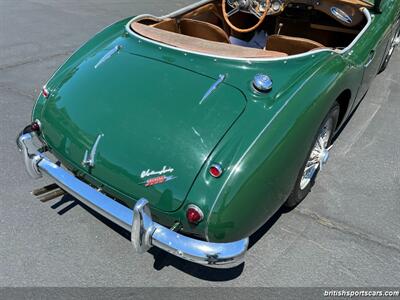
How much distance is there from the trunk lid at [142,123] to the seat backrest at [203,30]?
864mm

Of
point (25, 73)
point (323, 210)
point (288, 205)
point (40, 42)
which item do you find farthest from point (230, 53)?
point (40, 42)

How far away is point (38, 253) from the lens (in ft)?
8.68

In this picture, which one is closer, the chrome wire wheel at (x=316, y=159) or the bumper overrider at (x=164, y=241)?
the bumper overrider at (x=164, y=241)

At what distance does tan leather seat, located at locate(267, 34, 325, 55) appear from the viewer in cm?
300

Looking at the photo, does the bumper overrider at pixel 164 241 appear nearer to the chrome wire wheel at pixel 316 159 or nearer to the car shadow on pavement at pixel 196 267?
the car shadow on pavement at pixel 196 267

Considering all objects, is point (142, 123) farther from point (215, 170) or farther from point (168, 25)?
point (168, 25)

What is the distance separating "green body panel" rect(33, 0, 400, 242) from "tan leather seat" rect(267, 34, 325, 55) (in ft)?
0.80

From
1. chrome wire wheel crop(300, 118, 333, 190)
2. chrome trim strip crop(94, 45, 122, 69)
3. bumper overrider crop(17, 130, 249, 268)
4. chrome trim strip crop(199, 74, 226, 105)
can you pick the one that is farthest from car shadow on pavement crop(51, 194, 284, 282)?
chrome trim strip crop(94, 45, 122, 69)

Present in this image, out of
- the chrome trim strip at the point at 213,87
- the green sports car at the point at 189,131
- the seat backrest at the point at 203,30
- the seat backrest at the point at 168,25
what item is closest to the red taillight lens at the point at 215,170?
the green sports car at the point at 189,131

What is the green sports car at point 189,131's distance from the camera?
212cm

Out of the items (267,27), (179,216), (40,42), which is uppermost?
(267,27)

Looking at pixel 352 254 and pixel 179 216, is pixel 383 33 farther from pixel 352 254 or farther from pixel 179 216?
pixel 179 216

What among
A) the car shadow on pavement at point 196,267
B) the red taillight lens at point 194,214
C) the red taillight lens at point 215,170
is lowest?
the car shadow on pavement at point 196,267

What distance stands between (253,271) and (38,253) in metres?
1.43
